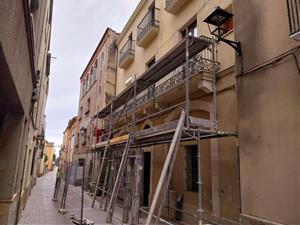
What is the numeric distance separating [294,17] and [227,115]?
2825 mm

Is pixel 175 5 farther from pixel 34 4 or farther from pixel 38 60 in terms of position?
pixel 34 4

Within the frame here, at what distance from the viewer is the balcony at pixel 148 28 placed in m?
10.7

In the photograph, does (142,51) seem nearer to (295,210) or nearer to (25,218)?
(25,218)

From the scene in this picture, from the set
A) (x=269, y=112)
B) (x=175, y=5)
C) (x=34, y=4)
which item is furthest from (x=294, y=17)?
(x=175, y=5)

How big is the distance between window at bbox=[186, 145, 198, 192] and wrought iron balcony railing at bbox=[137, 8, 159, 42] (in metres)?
5.49

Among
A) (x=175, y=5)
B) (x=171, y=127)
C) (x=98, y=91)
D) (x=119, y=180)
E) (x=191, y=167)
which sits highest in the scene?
(x=175, y=5)

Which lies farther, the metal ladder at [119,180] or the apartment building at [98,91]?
the apartment building at [98,91]

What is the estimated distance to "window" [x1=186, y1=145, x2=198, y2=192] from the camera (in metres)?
7.80

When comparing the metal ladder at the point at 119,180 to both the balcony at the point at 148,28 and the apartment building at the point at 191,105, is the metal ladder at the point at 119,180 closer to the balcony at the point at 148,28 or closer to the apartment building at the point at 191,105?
the apartment building at the point at 191,105

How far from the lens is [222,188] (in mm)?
6082

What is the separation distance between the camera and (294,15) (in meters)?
3.87

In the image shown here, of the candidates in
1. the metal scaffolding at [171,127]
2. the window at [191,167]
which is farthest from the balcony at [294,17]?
the window at [191,167]

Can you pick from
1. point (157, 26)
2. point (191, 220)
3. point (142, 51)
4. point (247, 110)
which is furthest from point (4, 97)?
point (142, 51)

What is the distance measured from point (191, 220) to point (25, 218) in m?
5.31
